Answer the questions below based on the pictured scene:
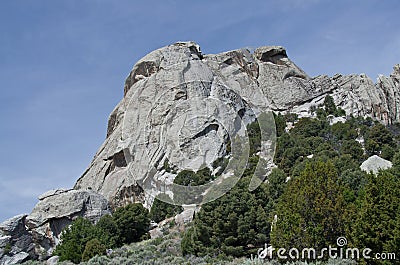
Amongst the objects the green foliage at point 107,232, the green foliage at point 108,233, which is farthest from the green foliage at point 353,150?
the green foliage at point 108,233

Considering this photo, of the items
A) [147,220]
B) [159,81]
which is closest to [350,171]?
[147,220]

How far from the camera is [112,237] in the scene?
29.1 meters

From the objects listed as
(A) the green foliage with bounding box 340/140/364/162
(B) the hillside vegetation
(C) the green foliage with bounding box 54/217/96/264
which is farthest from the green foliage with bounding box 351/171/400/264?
(A) the green foliage with bounding box 340/140/364/162

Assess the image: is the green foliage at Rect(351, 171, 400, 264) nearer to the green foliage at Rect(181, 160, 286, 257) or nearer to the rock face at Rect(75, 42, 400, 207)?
the green foliage at Rect(181, 160, 286, 257)

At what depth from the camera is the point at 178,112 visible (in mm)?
46156

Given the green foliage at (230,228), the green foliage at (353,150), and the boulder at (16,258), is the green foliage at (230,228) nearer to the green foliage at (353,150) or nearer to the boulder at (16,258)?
the boulder at (16,258)

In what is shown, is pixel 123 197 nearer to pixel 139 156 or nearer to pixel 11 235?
pixel 139 156

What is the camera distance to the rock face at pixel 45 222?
3262cm

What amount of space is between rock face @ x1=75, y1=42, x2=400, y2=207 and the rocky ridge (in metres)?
0.10

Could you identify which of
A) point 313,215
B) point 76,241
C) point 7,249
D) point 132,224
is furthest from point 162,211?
point 313,215

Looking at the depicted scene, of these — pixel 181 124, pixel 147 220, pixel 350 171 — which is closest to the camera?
pixel 350 171

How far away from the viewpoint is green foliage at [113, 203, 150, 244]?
3069 cm

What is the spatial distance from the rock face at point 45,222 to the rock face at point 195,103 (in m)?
4.11

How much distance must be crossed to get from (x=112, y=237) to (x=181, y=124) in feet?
59.1
